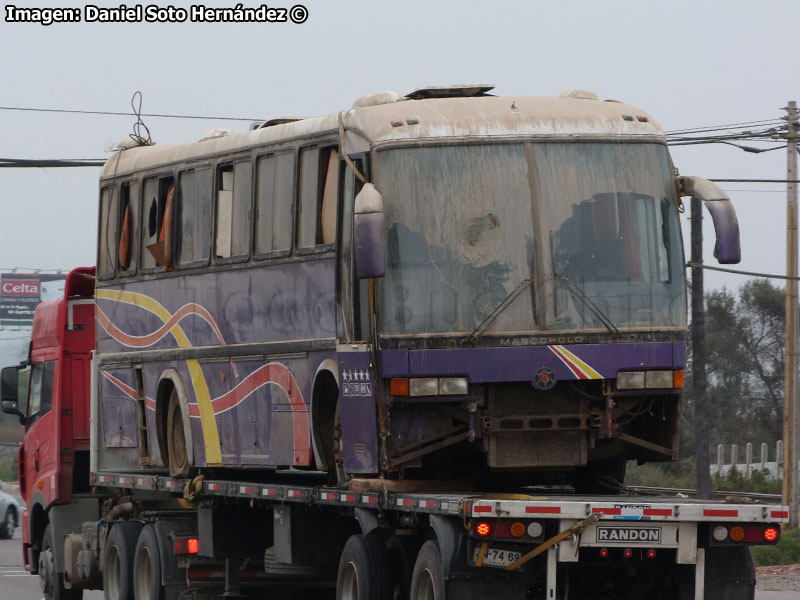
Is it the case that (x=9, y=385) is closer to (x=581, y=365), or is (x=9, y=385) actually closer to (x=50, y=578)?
(x=50, y=578)

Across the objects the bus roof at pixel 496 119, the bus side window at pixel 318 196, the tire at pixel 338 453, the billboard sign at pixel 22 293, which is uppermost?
the billboard sign at pixel 22 293

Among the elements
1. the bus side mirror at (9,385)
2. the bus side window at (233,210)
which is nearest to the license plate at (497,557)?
the bus side window at (233,210)

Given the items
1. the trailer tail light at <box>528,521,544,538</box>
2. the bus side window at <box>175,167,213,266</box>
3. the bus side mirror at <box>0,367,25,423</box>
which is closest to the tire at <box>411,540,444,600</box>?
the trailer tail light at <box>528,521,544,538</box>

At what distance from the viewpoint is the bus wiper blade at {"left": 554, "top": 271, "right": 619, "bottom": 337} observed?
1230 cm

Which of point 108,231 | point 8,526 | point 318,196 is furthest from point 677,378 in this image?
point 8,526

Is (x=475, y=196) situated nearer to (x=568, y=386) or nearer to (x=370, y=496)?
(x=568, y=386)

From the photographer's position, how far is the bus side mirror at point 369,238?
11797 millimetres

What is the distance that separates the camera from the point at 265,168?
1469cm

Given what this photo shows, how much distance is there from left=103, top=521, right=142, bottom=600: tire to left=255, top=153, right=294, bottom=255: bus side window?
13.7 feet

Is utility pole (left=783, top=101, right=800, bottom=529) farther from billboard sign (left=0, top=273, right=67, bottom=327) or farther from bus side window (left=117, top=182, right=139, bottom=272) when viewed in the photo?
billboard sign (left=0, top=273, right=67, bottom=327)

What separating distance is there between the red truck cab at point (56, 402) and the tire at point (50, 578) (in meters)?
0.37

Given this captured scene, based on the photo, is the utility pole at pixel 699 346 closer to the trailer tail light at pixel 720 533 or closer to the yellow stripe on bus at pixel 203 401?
the yellow stripe on bus at pixel 203 401

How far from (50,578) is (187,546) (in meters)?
3.45

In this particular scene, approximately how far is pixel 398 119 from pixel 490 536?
3.43 metres
